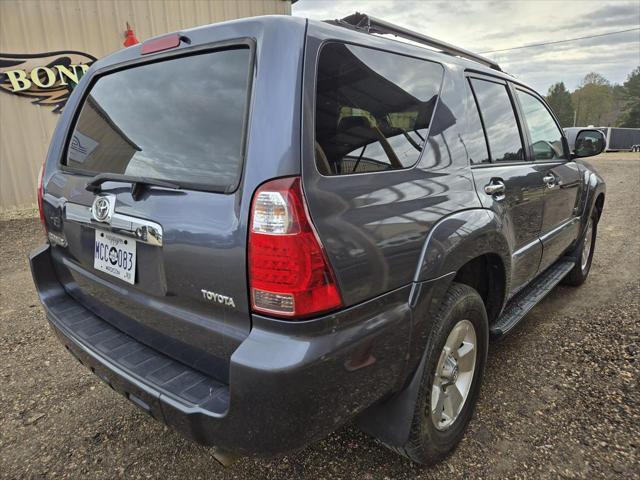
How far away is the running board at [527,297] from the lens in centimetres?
253

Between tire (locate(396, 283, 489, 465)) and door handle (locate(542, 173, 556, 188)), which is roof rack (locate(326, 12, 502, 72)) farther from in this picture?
tire (locate(396, 283, 489, 465))

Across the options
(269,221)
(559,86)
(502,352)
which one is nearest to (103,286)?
(269,221)

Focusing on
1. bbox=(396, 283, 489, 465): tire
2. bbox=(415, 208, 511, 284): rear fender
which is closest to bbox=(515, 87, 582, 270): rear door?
bbox=(415, 208, 511, 284): rear fender

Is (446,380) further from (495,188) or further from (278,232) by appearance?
(278,232)

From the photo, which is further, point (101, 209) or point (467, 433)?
point (467, 433)

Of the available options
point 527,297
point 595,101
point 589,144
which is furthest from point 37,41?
point 595,101

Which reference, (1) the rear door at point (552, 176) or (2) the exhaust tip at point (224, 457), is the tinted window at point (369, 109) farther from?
(1) the rear door at point (552, 176)

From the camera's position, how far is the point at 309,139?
1375 millimetres

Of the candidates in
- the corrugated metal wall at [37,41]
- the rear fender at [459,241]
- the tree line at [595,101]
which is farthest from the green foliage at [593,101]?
the rear fender at [459,241]

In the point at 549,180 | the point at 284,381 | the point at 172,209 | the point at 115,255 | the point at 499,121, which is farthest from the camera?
the point at 549,180

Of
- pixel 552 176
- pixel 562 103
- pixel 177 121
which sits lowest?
pixel 552 176

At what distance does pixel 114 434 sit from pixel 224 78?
190 cm

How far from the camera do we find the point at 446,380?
6.52 feet

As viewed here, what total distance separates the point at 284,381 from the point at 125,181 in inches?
40.0
